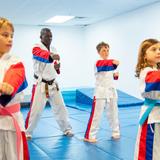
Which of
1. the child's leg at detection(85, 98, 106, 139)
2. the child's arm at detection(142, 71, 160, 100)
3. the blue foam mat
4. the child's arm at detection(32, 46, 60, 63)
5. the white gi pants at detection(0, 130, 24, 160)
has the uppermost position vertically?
the child's arm at detection(32, 46, 60, 63)

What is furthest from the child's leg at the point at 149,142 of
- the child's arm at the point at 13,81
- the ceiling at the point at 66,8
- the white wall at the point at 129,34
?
the white wall at the point at 129,34

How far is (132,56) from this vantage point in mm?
8992

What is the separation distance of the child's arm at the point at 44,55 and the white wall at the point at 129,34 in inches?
169

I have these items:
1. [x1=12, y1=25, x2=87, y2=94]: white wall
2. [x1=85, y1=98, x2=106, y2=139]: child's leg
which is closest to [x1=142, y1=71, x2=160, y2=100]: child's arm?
[x1=85, y1=98, x2=106, y2=139]: child's leg

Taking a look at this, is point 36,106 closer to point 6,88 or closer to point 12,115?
point 12,115

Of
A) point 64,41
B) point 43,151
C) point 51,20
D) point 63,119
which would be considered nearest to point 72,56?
point 64,41

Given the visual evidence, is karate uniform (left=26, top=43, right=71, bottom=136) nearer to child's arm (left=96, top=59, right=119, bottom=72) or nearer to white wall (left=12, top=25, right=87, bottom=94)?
child's arm (left=96, top=59, right=119, bottom=72)

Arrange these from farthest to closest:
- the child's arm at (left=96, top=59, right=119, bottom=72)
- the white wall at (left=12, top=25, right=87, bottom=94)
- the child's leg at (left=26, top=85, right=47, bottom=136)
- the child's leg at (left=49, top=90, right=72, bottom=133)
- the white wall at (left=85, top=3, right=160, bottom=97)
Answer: the white wall at (left=12, top=25, right=87, bottom=94) < the white wall at (left=85, top=3, right=160, bottom=97) < the child's leg at (left=49, top=90, right=72, bottom=133) < the child's leg at (left=26, top=85, right=47, bottom=136) < the child's arm at (left=96, top=59, right=119, bottom=72)

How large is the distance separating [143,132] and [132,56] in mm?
6794

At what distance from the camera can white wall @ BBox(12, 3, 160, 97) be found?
8.57 meters

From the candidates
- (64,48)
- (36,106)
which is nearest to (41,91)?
(36,106)

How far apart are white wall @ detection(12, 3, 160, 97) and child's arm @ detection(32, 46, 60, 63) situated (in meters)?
4.33

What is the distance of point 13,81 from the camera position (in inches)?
77.2

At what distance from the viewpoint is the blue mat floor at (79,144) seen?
386 cm
